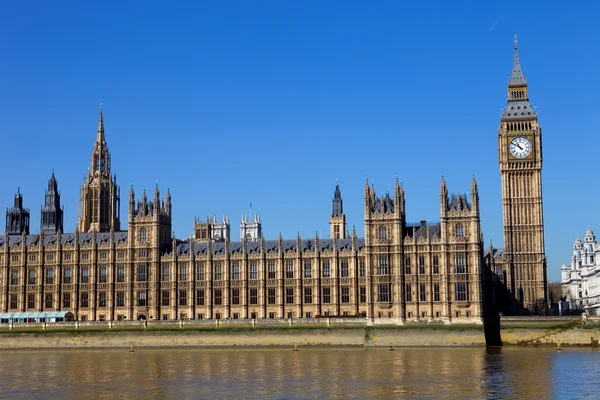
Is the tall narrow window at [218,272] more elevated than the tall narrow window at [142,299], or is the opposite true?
the tall narrow window at [218,272]

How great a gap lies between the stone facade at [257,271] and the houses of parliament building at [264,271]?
0.46 feet

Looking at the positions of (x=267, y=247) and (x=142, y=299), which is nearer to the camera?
(x=267, y=247)

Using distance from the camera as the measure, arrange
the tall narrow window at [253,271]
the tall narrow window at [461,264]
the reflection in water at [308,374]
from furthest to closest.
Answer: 1. the tall narrow window at [253,271]
2. the tall narrow window at [461,264]
3. the reflection in water at [308,374]

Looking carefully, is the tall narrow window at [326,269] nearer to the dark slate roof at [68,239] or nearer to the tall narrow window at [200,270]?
the tall narrow window at [200,270]

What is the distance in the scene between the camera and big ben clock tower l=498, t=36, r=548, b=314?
137875 mm

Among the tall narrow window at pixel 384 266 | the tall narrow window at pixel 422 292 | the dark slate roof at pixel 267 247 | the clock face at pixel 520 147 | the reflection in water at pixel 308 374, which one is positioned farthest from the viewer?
the clock face at pixel 520 147

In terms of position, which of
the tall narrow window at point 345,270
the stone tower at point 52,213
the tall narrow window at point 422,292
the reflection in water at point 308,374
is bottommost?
the reflection in water at point 308,374

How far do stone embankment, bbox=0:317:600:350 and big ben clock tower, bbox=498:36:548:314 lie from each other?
26769 millimetres

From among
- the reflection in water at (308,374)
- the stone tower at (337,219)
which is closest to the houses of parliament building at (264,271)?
the reflection in water at (308,374)

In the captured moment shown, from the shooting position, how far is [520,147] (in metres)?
142

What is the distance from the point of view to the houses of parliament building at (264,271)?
11894cm

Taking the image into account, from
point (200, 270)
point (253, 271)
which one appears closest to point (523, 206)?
point (253, 271)

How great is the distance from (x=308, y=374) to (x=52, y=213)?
92.3 meters

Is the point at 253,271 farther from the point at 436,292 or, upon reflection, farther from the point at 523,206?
the point at 523,206
